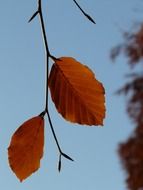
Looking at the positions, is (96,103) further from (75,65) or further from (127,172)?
(127,172)

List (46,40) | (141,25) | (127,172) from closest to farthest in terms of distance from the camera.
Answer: (46,40)
(127,172)
(141,25)

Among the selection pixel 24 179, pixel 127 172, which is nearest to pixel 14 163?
pixel 24 179

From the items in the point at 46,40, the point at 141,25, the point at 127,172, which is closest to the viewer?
the point at 46,40
